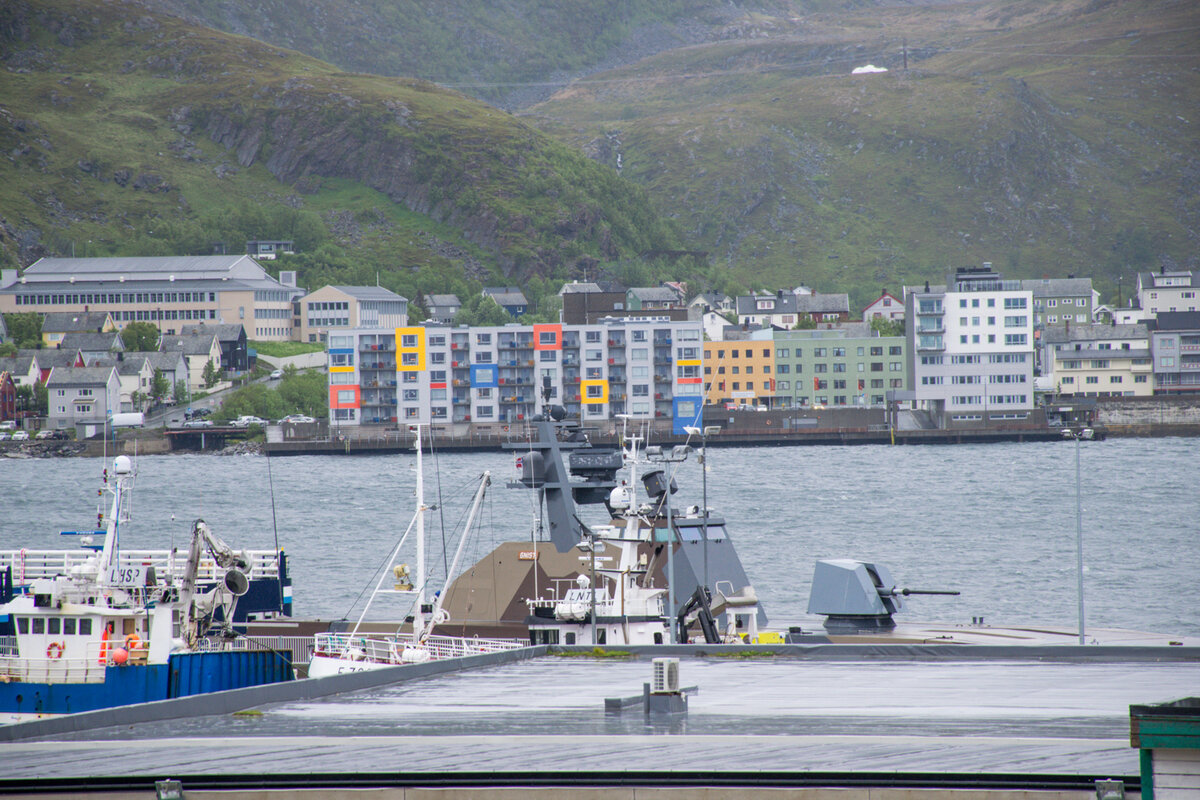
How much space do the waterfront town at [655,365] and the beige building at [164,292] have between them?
5.01m

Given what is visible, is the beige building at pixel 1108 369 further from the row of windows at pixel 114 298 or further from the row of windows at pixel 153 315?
the row of windows at pixel 153 315

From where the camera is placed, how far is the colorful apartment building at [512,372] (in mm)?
134875

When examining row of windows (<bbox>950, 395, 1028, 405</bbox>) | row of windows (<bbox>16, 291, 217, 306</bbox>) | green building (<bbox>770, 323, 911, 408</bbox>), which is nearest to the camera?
row of windows (<bbox>950, 395, 1028, 405</bbox>)

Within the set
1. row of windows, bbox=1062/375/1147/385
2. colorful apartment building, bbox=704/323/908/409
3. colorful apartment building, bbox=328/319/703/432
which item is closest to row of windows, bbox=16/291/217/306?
colorful apartment building, bbox=328/319/703/432

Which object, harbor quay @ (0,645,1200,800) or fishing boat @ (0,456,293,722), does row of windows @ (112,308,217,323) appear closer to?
fishing boat @ (0,456,293,722)

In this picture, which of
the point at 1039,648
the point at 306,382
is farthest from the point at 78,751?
the point at 306,382

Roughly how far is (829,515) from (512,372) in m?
64.9

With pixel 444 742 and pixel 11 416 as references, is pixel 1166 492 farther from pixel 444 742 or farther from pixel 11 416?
pixel 11 416

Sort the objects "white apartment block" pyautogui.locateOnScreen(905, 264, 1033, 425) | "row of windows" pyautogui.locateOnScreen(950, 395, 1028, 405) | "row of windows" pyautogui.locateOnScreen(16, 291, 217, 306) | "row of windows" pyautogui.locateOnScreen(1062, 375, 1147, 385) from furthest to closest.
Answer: "row of windows" pyautogui.locateOnScreen(16, 291, 217, 306) < "row of windows" pyautogui.locateOnScreen(1062, 375, 1147, 385) < "row of windows" pyautogui.locateOnScreen(950, 395, 1028, 405) < "white apartment block" pyautogui.locateOnScreen(905, 264, 1033, 425)

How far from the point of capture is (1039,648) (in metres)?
17.2

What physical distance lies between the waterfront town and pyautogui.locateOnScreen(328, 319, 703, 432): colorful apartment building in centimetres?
14

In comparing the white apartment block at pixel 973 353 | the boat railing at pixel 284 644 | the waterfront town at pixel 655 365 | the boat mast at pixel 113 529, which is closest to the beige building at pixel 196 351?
the waterfront town at pixel 655 365

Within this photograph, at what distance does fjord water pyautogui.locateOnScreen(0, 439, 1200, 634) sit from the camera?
1970 inches

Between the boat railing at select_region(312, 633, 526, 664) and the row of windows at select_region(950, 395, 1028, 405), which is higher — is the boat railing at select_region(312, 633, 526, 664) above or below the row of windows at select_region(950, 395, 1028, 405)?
below
